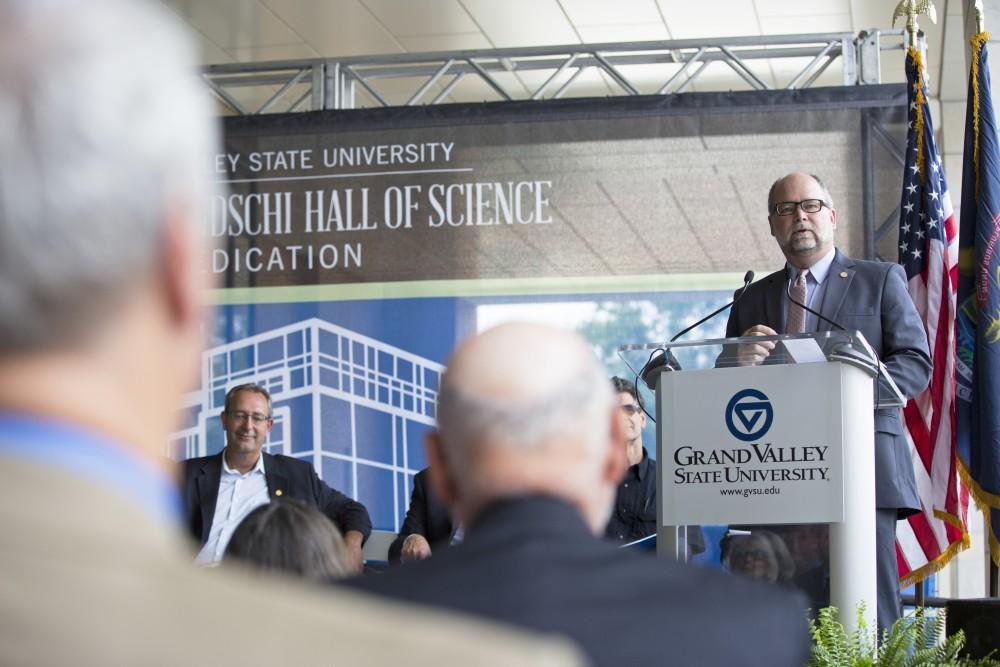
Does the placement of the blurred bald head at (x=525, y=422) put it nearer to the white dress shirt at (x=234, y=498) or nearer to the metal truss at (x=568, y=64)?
the white dress shirt at (x=234, y=498)

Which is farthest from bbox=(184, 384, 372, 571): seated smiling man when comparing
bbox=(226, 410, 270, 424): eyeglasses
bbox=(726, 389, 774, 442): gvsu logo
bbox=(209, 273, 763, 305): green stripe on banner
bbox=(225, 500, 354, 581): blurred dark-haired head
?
bbox=(225, 500, 354, 581): blurred dark-haired head

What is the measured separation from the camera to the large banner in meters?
5.84

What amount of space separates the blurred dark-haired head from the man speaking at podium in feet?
6.17

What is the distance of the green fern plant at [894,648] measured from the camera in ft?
7.39

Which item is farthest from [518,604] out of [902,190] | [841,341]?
[902,190]

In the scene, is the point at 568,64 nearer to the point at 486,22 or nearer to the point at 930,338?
the point at 930,338

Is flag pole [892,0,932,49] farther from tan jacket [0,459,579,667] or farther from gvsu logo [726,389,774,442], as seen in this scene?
tan jacket [0,459,579,667]

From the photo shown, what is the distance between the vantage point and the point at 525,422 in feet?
3.45

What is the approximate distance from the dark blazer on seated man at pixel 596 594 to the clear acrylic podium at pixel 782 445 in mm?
2023

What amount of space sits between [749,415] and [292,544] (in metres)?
1.46

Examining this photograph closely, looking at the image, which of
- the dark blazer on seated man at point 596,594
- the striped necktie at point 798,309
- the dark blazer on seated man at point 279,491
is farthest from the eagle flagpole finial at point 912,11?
the dark blazer on seated man at point 596,594

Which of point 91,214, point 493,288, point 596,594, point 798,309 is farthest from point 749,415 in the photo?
point 493,288

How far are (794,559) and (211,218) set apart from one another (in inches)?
155

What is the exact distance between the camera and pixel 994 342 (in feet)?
16.1
